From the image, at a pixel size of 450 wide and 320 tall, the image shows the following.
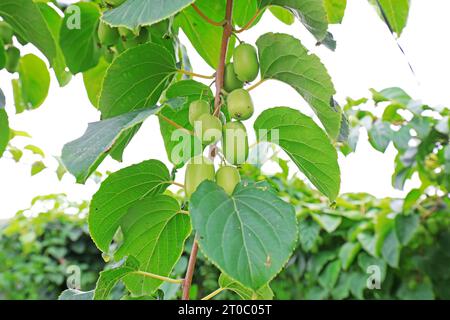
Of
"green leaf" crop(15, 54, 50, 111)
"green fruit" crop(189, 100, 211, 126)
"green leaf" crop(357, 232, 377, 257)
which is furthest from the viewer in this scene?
"green leaf" crop(357, 232, 377, 257)

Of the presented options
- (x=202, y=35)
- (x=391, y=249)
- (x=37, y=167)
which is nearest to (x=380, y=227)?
(x=391, y=249)

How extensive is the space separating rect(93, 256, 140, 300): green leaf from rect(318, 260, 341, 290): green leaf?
1.74 m

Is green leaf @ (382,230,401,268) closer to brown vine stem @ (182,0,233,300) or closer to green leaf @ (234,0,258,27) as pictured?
green leaf @ (234,0,258,27)

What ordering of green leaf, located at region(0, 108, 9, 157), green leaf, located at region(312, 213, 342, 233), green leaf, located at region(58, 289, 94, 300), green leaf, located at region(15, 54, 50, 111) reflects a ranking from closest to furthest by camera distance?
green leaf, located at region(58, 289, 94, 300) → green leaf, located at region(0, 108, 9, 157) → green leaf, located at region(15, 54, 50, 111) → green leaf, located at region(312, 213, 342, 233)

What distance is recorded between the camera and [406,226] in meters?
1.97

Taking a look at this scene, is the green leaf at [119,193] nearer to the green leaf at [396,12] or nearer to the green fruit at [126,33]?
the green fruit at [126,33]

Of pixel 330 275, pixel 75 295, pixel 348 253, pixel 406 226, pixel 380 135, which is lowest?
pixel 330 275

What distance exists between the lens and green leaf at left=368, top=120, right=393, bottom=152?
5.37ft

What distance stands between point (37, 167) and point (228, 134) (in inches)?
50.1

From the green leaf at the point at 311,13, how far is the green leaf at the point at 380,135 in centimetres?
105

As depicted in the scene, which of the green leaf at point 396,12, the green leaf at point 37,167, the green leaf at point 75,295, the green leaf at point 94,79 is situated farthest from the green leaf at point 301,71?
the green leaf at point 37,167

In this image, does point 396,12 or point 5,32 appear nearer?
point 396,12

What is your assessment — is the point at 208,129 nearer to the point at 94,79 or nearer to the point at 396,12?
the point at 396,12

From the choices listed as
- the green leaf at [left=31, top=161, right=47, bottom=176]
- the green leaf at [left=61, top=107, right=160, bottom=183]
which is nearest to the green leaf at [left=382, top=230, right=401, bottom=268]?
the green leaf at [left=31, top=161, right=47, bottom=176]
